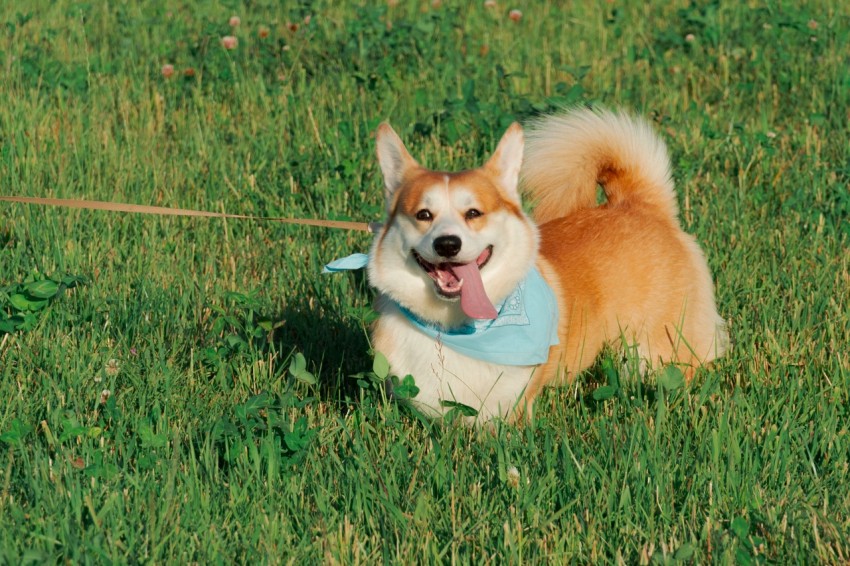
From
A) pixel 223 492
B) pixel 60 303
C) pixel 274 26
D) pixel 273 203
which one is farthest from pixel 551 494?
pixel 274 26

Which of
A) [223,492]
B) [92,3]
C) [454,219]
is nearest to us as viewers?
[223,492]

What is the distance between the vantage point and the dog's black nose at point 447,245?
130 inches

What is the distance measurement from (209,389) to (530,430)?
3.67 ft

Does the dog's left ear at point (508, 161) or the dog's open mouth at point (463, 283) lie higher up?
the dog's left ear at point (508, 161)

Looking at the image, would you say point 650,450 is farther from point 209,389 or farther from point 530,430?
point 209,389

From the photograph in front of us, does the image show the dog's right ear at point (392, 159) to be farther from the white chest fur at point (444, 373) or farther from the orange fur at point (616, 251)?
the orange fur at point (616, 251)

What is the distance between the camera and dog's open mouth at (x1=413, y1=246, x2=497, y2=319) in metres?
3.40

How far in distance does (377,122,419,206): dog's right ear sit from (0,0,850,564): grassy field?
0.47 m

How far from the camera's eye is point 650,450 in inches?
122

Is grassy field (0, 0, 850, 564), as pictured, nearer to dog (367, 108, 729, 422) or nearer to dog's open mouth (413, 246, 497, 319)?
dog (367, 108, 729, 422)

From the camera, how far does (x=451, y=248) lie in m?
3.30

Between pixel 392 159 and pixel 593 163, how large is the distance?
98 cm

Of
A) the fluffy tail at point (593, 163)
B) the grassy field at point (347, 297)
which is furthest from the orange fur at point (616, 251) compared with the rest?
the grassy field at point (347, 297)

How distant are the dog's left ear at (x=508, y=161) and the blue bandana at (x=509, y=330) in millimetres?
353
